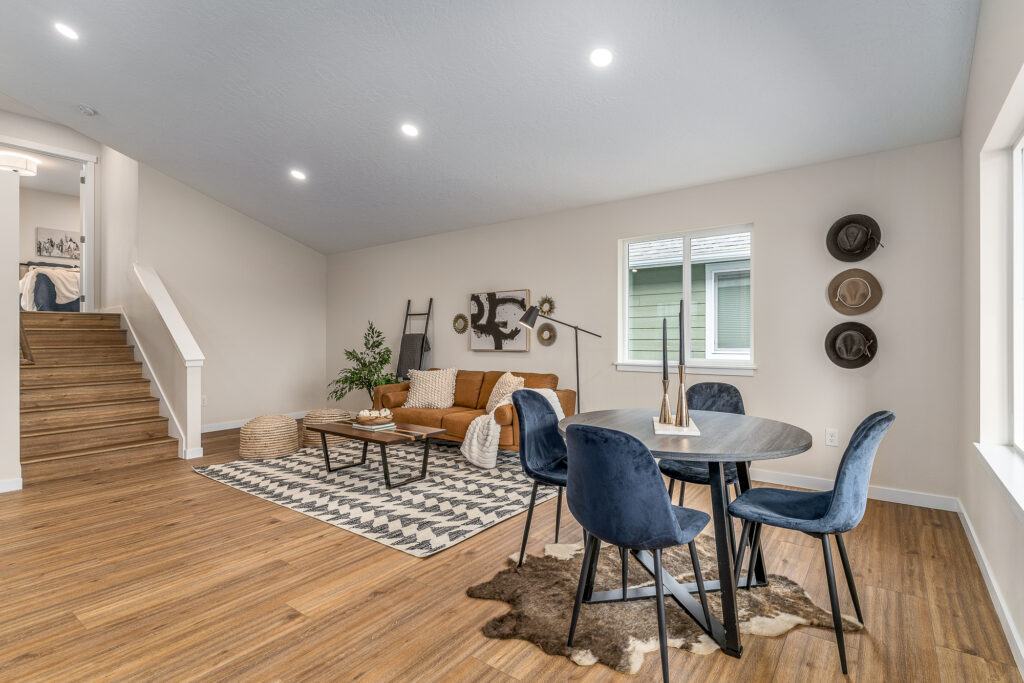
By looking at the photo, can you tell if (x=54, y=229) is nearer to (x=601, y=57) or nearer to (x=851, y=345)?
(x=601, y=57)

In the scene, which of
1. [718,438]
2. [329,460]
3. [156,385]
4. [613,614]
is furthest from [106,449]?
[718,438]

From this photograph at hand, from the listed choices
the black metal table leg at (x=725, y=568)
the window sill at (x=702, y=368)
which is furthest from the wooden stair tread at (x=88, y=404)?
the black metal table leg at (x=725, y=568)

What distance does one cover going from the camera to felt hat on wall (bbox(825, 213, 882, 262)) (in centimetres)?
368

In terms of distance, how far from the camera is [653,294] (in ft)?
15.9

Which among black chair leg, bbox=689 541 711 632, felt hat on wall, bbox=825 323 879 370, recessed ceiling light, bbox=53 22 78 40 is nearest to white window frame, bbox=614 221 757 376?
felt hat on wall, bbox=825 323 879 370

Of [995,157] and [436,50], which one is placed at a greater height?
[436,50]

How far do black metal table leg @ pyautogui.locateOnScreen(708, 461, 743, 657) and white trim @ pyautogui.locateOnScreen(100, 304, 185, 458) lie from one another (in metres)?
5.13

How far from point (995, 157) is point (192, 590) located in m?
4.50

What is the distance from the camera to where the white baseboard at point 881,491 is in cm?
347

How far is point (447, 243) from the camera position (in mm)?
6426

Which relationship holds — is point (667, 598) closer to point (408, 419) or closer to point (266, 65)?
point (408, 419)

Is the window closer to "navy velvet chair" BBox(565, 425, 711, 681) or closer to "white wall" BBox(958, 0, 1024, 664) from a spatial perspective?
"white wall" BBox(958, 0, 1024, 664)

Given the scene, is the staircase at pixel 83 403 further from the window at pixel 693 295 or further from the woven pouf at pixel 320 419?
the window at pixel 693 295

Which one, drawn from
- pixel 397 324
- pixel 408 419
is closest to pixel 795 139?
pixel 408 419
